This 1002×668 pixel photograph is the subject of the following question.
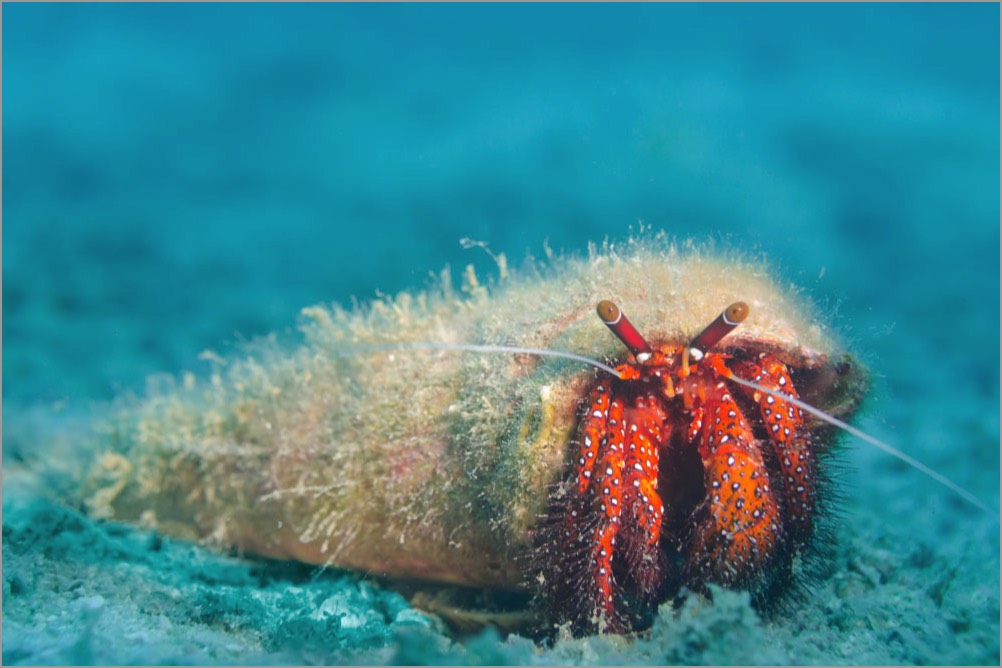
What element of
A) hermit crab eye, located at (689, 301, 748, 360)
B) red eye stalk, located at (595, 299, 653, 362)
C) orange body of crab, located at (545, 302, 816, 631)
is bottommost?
orange body of crab, located at (545, 302, 816, 631)

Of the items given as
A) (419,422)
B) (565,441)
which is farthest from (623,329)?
(419,422)

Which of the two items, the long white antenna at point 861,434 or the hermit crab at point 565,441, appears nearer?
the long white antenna at point 861,434

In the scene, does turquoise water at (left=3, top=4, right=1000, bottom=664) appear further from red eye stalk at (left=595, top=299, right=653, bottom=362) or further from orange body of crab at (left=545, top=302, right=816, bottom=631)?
red eye stalk at (left=595, top=299, right=653, bottom=362)

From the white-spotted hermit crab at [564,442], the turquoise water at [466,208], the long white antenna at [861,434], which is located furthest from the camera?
the turquoise water at [466,208]

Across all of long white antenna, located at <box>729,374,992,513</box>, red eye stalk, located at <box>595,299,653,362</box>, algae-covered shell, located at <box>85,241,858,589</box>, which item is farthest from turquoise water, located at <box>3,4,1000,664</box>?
red eye stalk, located at <box>595,299,653,362</box>

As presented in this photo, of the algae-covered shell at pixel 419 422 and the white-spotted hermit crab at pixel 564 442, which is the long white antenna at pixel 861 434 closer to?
the white-spotted hermit crab at pixel 564 442

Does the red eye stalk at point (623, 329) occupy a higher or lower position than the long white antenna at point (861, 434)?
higher

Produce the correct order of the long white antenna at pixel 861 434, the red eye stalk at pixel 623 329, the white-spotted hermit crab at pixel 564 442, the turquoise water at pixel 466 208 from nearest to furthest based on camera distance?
1. the long white antenna at pixel 861 434
2. the red eye stalk at pixel 623 329
3. the white-spotted hermit crab at pixel 564 442
4. the turquoise water at pixel 466 208

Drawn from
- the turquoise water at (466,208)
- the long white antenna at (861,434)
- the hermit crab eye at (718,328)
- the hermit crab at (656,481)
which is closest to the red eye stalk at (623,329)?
the hermit crab at (656,481)

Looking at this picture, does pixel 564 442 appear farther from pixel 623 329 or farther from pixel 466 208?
pixel 466 208

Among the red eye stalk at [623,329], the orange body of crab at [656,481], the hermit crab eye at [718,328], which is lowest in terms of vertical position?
the orange body of crab at [656,481]
